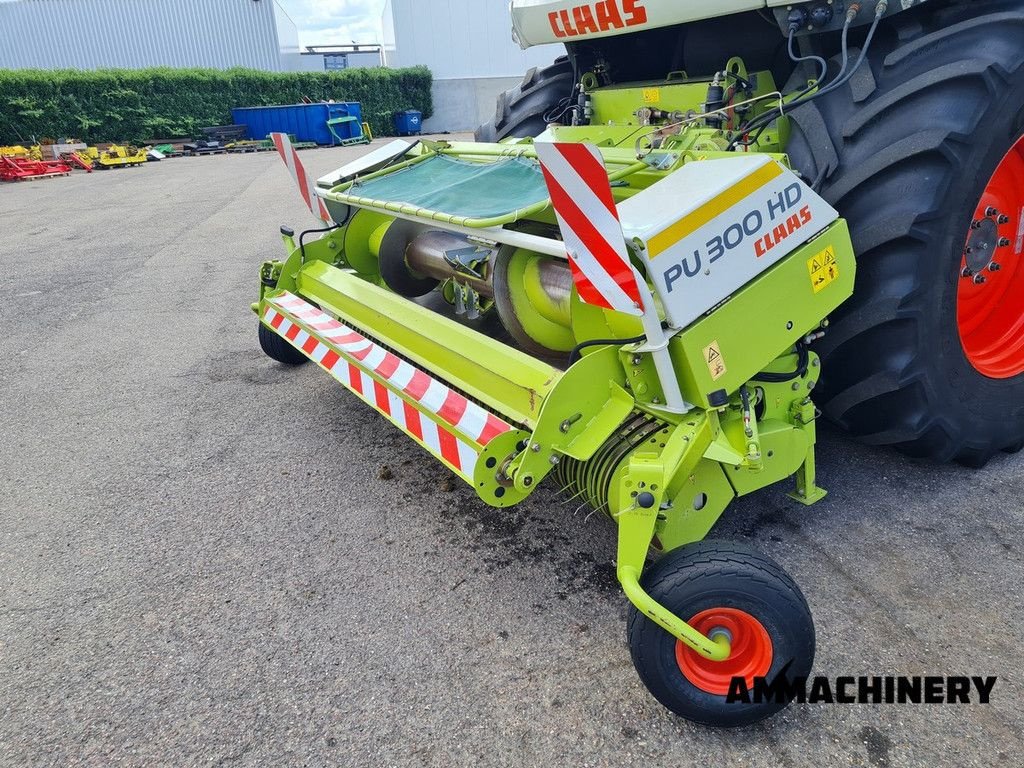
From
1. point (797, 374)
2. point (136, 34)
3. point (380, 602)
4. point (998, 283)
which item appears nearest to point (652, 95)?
point (998, 283)

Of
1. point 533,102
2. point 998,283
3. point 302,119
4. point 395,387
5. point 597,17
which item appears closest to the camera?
point 395,387

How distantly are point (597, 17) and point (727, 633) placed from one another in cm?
284

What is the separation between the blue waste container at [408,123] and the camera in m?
27.2

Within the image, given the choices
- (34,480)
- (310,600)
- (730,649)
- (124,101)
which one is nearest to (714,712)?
(730,649)

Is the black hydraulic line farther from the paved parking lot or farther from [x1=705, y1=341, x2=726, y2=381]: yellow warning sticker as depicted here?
the paved parking lot

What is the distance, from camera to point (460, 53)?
2850 centimetres

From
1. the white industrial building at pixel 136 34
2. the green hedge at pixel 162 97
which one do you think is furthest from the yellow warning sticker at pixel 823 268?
the white industrial building at pixel 136 34

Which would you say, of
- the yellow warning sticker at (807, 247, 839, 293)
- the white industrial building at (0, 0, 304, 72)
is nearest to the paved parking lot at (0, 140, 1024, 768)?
the yellow warning sticker at (807, 247, 839, 293)

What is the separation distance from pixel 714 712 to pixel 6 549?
2.62 meters

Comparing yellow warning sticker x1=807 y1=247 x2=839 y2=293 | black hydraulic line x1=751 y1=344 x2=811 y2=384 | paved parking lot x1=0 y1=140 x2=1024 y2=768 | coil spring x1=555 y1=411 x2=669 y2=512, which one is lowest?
paved parking lot x1=0 y1=140 x2=1024 y2=768

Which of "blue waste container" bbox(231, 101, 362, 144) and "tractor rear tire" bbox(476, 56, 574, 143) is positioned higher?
"tractor rear tire" bbox(476, 56, 574, 143)

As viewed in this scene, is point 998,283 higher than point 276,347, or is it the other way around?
point 998,283

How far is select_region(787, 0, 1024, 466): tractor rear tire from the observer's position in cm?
210

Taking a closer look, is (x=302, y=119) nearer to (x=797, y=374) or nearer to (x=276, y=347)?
(x=276, y=347)
